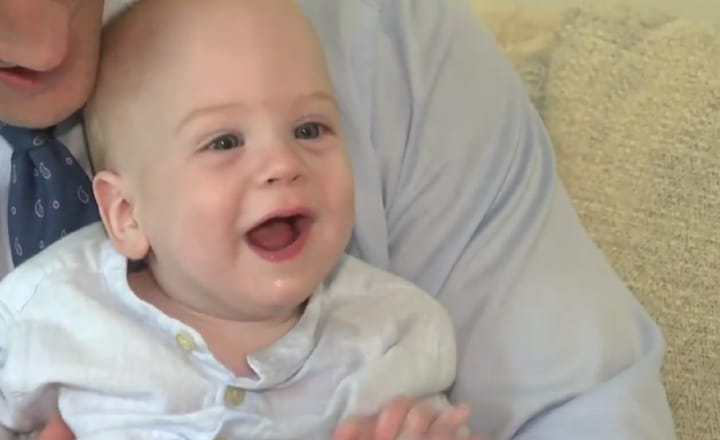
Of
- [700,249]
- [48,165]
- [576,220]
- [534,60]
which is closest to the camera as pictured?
[48,165]

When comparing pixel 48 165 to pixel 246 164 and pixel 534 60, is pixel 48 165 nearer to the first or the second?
pixel 246 164

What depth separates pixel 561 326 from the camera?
3.92 ft

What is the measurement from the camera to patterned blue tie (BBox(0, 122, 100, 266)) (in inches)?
45.1

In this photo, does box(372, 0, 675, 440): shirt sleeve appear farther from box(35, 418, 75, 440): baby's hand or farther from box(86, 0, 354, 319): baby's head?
box(35, 418, 75, 440): baby's hand

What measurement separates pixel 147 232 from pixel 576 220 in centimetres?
40

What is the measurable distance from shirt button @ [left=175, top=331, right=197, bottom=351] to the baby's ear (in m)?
0.08

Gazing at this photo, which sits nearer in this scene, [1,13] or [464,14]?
[1,13]

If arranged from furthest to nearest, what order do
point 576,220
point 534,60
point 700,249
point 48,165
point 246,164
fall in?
point 534,60 → point 700,249 → point 576,220 → point 48,165 → point 246,164

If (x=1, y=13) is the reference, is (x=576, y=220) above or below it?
below

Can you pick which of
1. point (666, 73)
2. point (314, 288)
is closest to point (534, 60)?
point (666, 73)

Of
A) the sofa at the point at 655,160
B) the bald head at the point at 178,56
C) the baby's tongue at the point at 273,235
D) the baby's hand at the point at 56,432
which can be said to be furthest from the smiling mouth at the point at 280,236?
the sofa at the point at 655,160

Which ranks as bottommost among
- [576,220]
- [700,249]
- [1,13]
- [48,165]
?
[700,249]

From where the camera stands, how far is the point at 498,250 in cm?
123

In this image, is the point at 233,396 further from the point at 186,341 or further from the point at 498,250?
Answer: the point at 498,250
